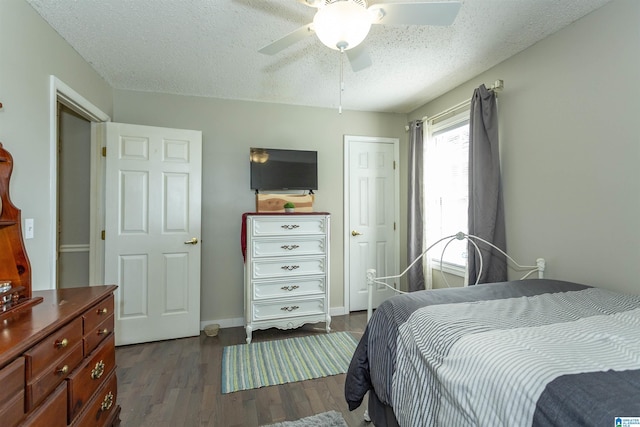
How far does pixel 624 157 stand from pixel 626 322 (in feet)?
3.47

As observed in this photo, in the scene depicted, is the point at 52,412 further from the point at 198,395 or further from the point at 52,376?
the point at 198,395

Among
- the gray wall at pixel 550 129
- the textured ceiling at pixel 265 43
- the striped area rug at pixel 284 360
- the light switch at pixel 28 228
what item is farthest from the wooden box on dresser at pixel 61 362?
the textured ceiling at pixel 265 43

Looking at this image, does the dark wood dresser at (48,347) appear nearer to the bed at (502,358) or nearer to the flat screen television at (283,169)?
the bed at (502,358)

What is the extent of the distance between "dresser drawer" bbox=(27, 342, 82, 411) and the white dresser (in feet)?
4.99

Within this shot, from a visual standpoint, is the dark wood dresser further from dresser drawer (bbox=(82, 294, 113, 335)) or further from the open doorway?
the open doorway

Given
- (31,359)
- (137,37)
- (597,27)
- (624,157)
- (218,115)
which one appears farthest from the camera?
(218,115)

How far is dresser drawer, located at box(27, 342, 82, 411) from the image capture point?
38.1 inches

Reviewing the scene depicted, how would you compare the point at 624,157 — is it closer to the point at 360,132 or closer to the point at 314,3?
the point at 314,3

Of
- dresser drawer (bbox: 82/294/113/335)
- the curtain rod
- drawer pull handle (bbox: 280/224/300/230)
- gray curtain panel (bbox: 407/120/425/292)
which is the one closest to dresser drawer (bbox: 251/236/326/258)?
drawer pull handle (bbox: 280/224/300/230)

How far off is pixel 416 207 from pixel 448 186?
42cm

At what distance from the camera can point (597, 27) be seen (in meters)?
1.78

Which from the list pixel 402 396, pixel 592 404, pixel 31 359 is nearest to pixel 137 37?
pixel 31 359

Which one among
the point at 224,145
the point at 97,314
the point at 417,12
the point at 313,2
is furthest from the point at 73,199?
the point at 417,12

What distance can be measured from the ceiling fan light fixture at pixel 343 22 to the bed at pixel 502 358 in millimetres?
1300
